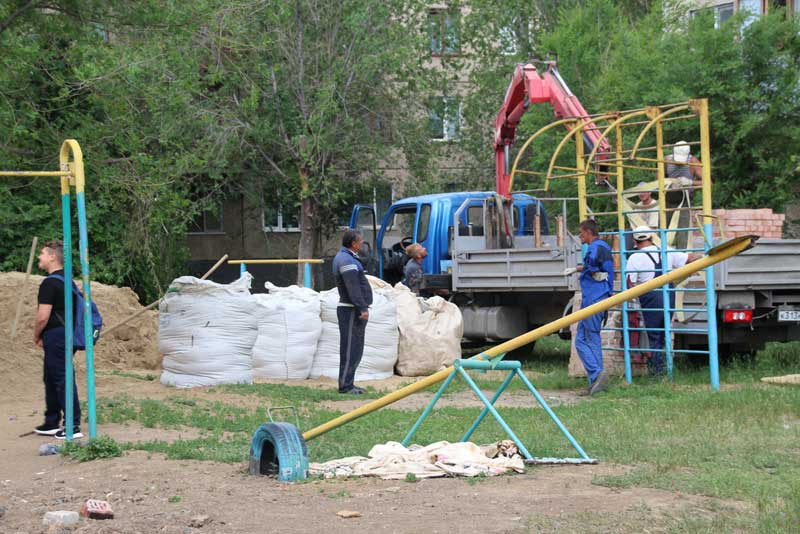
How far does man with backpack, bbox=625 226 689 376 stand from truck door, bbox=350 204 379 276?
284 inches

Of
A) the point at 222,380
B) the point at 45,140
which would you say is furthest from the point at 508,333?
the point at 45,140

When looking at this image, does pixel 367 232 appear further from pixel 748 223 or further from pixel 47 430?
pixel 47 430

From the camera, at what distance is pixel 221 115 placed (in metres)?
27.3

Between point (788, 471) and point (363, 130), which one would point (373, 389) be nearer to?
point (788, 471)

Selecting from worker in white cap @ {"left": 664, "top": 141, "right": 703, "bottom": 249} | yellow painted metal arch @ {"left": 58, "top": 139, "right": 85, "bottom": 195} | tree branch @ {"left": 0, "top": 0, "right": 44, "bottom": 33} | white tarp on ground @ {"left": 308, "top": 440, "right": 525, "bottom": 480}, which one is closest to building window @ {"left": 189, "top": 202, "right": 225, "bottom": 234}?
worker in white cap @ {"left": 664, "top": 141, "right": 703, "bottom": 249}

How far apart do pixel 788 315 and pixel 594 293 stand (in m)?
2.48

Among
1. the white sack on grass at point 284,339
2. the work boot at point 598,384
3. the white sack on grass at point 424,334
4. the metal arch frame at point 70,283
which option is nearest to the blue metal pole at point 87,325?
the metal arch frame at point 70,283

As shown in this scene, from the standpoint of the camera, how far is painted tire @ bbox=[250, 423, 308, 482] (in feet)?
A: 22.8

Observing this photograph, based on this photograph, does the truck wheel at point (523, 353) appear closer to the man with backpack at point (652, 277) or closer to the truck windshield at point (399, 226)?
the truck windshield at point (399, 226)

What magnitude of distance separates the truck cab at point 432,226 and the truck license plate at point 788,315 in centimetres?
523

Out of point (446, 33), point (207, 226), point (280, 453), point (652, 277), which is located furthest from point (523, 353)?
point (207, 226)

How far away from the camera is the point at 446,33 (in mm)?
33781

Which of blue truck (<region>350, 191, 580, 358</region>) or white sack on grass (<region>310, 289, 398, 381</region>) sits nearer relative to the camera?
white sack on grass (<region>310, 289, 398, 381</region>)

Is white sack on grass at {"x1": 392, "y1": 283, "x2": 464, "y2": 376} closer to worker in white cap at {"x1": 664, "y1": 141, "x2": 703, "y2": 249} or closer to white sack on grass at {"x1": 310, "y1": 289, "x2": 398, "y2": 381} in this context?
white sack on grass at {"x1": 310, "y1": 289, "x2": 398, "y2": 381}
